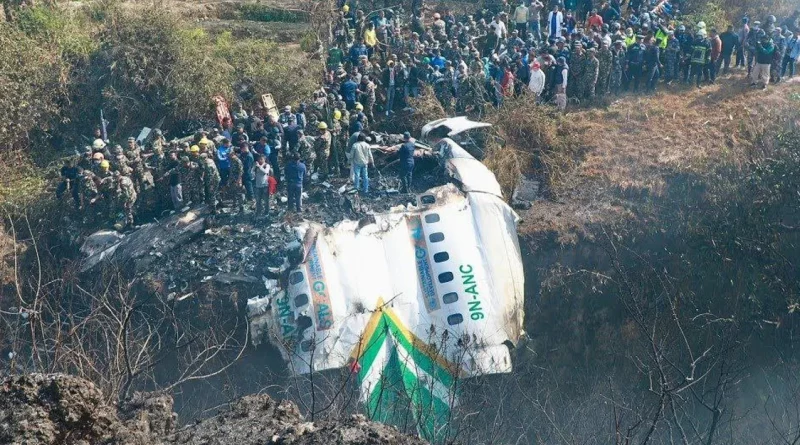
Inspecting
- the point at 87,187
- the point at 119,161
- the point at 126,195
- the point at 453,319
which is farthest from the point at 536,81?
the point at 87,187

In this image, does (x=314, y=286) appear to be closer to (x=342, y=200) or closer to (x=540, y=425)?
(x=342, y=200)

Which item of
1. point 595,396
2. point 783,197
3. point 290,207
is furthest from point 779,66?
point 290,207

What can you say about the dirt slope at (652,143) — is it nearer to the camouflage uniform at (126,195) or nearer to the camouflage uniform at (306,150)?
the camouflage uniform at (306,150)

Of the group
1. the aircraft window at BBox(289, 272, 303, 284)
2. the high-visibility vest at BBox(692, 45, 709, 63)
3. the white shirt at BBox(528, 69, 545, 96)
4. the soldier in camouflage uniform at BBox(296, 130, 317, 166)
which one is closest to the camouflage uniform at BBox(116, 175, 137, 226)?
the soldier in camouflage uniform at BBox(296, 130, 317, 166)

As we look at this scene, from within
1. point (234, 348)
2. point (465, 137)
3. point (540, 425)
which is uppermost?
point (465, 137)

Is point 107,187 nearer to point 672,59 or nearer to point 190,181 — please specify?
point 190,181

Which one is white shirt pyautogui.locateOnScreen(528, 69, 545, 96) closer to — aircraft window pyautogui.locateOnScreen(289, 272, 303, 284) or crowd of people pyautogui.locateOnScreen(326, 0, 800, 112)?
crowd of people pyautogui.locateOnScreen(326, 0, 800, 112)
